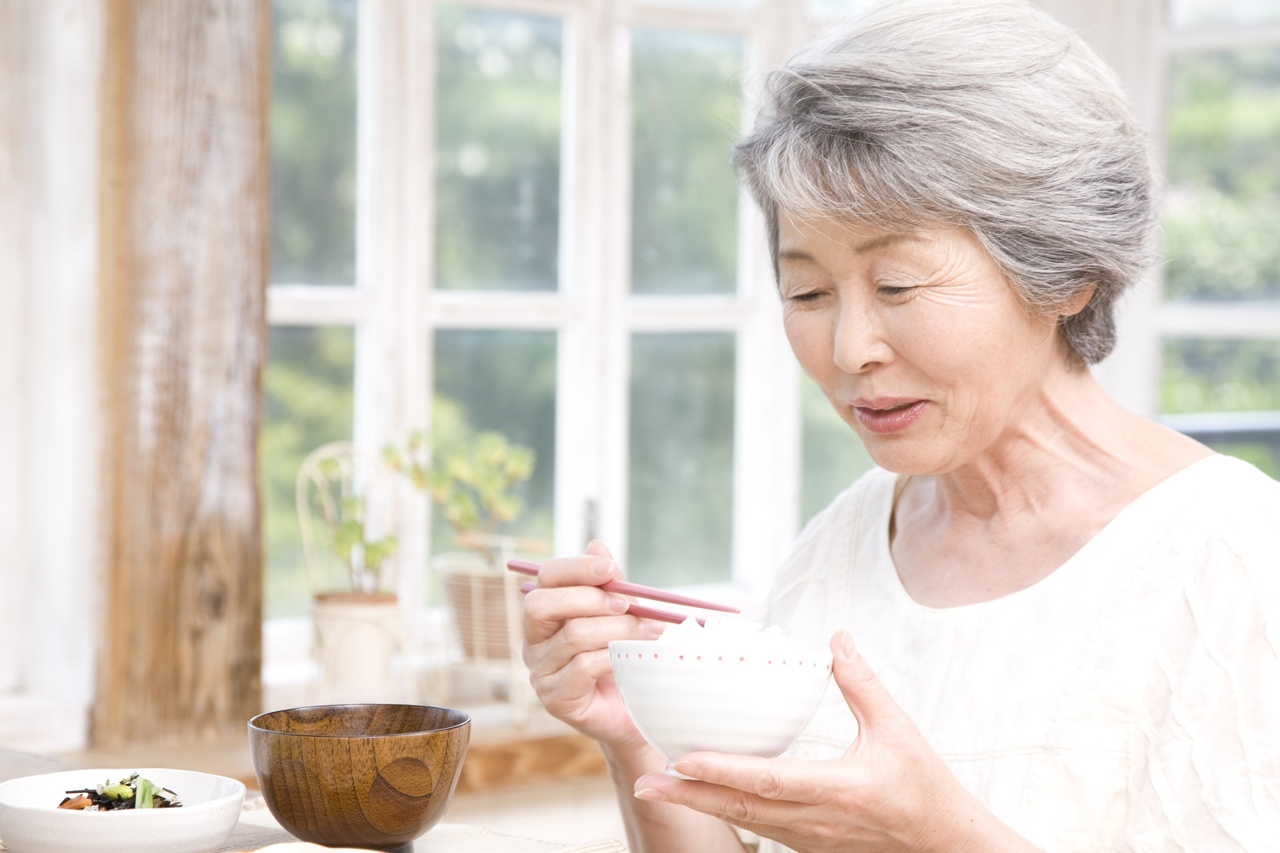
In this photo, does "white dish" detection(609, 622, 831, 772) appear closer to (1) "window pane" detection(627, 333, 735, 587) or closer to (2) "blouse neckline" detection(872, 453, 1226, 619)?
(2) "blouse neckline" detection(872, 453, 1226, 619)

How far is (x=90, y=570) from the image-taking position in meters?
2.29

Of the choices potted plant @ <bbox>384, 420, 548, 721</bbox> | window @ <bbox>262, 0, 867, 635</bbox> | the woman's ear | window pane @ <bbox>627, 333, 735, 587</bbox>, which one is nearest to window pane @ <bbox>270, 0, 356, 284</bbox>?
window @ <bbox>262, 0, 867, 635</bbox>

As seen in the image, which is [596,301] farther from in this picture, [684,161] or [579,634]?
[579,634]

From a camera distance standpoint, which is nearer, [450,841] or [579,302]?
[450,841]

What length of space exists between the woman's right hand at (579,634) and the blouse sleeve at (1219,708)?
0.45m

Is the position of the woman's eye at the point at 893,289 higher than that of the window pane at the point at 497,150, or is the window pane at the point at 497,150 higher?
the window pane at the point at 497,150

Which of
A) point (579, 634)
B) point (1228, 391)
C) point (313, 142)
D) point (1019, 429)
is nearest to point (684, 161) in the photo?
point (313, 142)

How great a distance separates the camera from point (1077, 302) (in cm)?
142

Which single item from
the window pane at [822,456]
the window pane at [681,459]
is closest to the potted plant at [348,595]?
the window pane at [681,459]

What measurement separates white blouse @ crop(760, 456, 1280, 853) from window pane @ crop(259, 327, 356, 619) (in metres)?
1.45

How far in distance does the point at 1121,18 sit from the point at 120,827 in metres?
3.05

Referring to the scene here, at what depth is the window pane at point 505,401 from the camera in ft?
9.40

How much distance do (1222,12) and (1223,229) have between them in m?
0.47

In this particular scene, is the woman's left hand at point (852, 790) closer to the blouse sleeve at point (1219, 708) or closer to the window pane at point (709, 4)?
the blouse sleeve at point (1219, 708)
